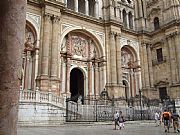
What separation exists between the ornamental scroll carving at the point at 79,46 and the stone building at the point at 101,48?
0.11m

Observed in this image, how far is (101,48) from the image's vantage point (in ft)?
77.3

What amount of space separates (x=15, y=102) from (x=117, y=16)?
24.0m

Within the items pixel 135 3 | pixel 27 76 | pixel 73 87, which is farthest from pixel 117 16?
pixel 27 76

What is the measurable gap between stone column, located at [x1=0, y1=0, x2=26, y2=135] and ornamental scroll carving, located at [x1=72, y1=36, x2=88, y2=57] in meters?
20.2

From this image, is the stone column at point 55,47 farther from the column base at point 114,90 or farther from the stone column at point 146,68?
the stone column at point 146,68

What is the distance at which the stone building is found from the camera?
18875 mm

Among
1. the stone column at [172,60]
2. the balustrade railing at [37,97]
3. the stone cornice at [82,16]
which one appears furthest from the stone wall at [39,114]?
the stone column at [172,60]

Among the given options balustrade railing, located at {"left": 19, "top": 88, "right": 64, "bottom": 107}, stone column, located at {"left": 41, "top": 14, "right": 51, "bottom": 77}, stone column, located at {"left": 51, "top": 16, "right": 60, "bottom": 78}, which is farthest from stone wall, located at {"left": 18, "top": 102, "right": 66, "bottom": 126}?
stone column, located at {"left": 51, "top": 16, "right": 60, "bottom": 78}

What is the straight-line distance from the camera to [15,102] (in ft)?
6.91

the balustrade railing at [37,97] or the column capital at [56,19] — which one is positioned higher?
the column capital at [56,19]

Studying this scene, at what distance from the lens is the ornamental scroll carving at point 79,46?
22625 millimetres

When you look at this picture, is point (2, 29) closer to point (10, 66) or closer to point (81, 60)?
point (10, 66)

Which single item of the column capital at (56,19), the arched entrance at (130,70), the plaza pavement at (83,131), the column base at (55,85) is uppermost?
the column capital at (56,19)

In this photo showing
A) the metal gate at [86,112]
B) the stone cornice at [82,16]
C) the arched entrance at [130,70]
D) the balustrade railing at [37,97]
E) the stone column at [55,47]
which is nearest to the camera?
the balustrade railing at [37,97]
